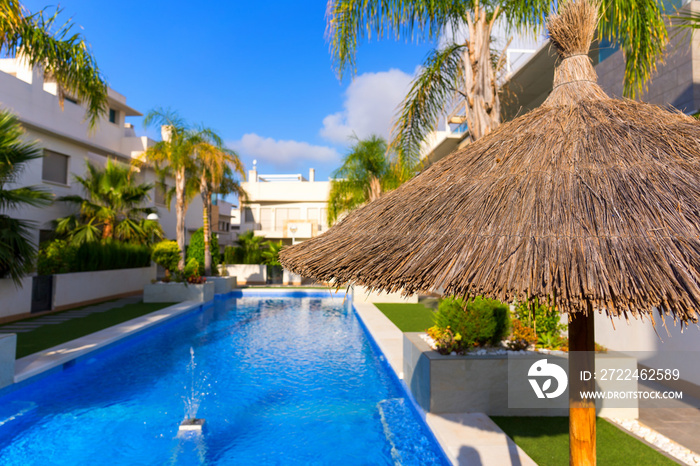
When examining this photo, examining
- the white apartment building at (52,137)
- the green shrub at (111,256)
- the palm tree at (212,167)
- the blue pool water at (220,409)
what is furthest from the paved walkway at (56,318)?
the palm tree at (212,167)

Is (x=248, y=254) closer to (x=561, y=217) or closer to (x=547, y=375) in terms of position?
(x=547, y=375)

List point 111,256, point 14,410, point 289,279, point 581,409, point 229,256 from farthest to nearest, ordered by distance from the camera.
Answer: point 229,256, point 289,279, point 111,256, point 14,410, point 581,409

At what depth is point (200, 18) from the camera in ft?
48.7

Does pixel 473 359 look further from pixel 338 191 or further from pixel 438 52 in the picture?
pixel 338 191

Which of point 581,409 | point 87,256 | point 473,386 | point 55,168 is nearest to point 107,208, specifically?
point 87,256

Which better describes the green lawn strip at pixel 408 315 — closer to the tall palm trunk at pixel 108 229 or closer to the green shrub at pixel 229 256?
the tall palm trunk at pixel 108 229

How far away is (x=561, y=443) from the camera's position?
458 cm

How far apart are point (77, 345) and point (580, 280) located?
9950 mm

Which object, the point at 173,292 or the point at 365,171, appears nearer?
the point at 173,292

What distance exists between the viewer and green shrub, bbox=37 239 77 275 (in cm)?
1425

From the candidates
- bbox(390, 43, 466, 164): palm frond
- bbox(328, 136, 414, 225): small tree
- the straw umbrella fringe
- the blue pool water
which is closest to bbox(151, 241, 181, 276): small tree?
bbox(328, 136, 414, 225): small tree

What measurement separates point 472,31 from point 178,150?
1555cm

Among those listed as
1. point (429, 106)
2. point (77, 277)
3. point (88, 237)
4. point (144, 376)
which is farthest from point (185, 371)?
point (88, 237)

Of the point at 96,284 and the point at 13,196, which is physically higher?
the point at 13,196
